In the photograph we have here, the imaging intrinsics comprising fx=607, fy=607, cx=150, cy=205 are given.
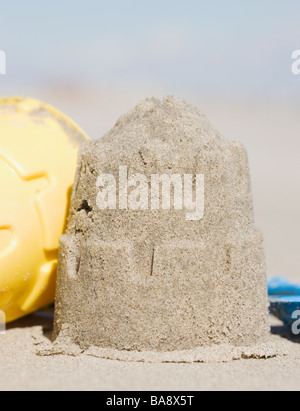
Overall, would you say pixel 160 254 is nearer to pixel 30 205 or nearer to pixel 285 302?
pixel 30 205

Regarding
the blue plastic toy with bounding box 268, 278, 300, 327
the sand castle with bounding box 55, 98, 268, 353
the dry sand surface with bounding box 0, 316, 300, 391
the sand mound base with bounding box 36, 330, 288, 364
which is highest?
the sand castle with bounding box 55, 98, 268, 353

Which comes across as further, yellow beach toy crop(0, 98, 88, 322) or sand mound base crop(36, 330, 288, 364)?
yellow beach toy crop(0, 98, 88, 322)

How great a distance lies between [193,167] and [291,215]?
6.30 meters

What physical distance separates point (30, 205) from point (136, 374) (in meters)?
0.86

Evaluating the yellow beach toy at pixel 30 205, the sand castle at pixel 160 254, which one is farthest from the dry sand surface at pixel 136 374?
the yellow beach toy at pixel 30 205

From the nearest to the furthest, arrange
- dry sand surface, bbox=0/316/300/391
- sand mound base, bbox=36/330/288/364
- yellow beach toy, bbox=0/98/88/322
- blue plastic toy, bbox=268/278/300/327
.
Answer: dry sand surface, bbox=0/316/300/391, sand mound base, bbox=36/330/288/364, yellow beach toy, bbox=0/98/88/322, blue plastic toy, bbox=268/278/300/327

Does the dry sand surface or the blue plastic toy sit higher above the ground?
the blue plastic toy

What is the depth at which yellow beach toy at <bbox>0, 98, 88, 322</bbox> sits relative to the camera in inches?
95.0

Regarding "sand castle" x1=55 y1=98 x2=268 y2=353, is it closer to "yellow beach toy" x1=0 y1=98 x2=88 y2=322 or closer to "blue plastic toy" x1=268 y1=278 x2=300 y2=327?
"yellow beach toy" x1=0 y1=98 x2=88 y2=322

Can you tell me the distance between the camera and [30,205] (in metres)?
2.46

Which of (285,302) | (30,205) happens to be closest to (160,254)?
(30,205)

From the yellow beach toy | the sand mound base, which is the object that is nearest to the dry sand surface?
the sand mound base

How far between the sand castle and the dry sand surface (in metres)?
0.13

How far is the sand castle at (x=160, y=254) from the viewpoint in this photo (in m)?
2.16
